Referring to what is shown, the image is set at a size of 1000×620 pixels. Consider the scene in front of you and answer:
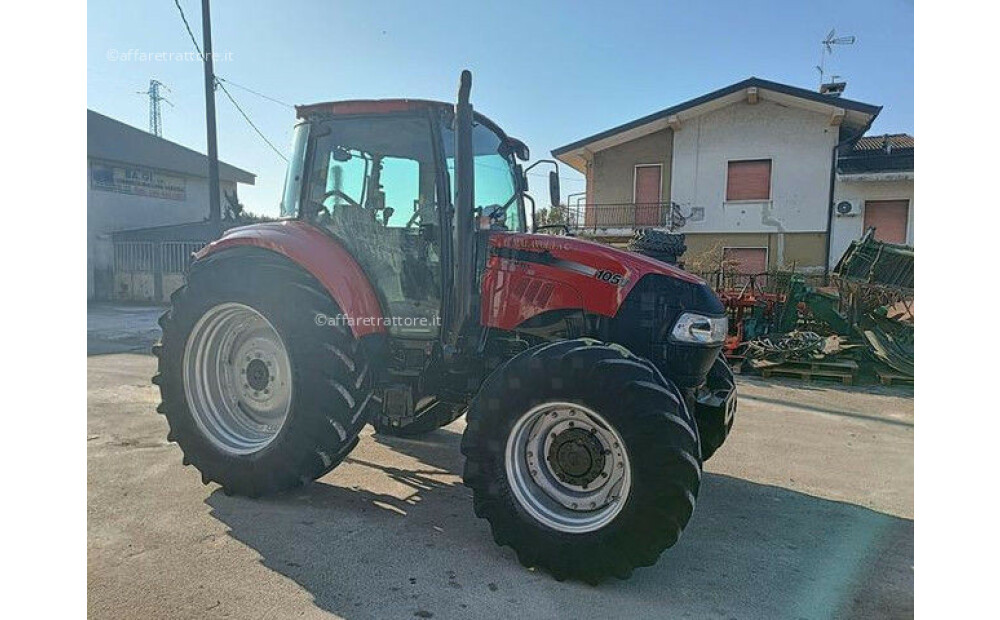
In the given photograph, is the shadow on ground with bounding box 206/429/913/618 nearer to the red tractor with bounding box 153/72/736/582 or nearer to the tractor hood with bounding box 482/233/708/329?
the red tractor with bounding box 153/72/736/582

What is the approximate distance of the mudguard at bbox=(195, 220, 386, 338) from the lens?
126 inches

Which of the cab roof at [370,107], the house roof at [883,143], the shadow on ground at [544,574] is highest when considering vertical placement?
the house roof at [883,143]

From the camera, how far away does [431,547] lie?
2750 mm

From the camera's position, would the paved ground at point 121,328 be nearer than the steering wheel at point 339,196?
No

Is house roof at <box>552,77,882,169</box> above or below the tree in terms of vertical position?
above

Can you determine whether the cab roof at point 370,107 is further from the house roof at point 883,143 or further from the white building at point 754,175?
the house roof at point 883,143

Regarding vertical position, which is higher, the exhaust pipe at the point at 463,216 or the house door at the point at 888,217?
the house door at the point at 888,217

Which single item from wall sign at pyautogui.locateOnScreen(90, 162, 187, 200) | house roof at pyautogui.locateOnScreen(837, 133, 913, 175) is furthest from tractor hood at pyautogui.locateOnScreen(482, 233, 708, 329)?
wall sign at pyautogui.locateOnScreen(90, 162, 187, 200)

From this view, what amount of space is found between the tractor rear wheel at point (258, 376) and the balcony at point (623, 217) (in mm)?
13817

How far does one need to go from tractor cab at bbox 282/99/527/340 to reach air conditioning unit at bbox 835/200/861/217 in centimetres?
1401

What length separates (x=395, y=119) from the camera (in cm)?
337

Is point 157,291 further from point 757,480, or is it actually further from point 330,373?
point 757,480

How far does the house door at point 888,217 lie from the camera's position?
12.2 metres

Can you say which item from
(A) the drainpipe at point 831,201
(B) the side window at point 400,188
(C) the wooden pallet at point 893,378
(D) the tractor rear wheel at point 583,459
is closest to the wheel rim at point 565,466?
(D) the tractor rear wheel at point 583,459
